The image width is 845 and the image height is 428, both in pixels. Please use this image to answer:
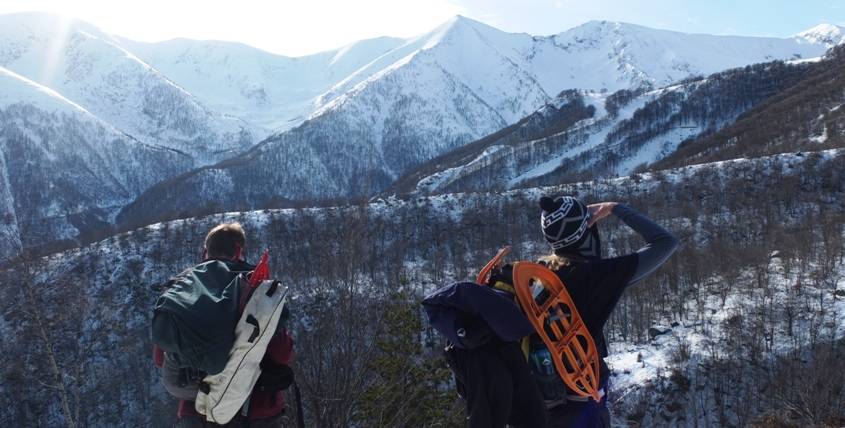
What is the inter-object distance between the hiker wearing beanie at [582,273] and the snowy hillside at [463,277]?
681cm

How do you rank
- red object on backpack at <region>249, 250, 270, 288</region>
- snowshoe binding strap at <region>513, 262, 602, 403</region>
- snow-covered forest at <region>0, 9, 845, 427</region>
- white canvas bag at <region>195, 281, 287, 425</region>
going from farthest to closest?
snow-covered forest at <region>0, 9, 845, 427</region>
red object on backpack at <region>249, 250, 270, 288</region>
white canvas bag at <region>195, 281, 287, 425</region>
snowshoe binding strap at <region>513, 262, 602, 403</region>

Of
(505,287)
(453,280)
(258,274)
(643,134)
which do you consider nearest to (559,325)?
(505,287)

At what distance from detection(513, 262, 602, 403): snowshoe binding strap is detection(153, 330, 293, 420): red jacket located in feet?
6.28

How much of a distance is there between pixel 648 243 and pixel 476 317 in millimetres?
1773

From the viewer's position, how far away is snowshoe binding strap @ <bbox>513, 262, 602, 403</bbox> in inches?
136

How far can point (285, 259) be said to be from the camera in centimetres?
8838

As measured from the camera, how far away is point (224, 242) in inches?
174

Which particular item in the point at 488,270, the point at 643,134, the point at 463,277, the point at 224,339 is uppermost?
the point at 488,270

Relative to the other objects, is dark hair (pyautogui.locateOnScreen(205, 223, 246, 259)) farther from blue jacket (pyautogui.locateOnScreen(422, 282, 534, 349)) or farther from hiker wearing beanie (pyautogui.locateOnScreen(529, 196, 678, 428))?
hiker wearing beanie (pyautogui.locateOnScreen(529, 196, 678, 428))

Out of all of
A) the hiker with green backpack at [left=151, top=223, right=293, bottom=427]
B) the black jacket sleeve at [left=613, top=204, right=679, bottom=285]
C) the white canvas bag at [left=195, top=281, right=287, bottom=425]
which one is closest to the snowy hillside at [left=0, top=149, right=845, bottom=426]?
the hiker with green backpack at [left=151, top=223, right=293, bottom=427]

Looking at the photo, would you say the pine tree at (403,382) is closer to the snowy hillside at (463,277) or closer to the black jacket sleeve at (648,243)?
the snowy hillside at (463,277)

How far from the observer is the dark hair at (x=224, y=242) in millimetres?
4398

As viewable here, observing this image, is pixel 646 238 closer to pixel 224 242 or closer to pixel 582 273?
pixel 582 273

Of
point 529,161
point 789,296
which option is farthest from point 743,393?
point 529,161
